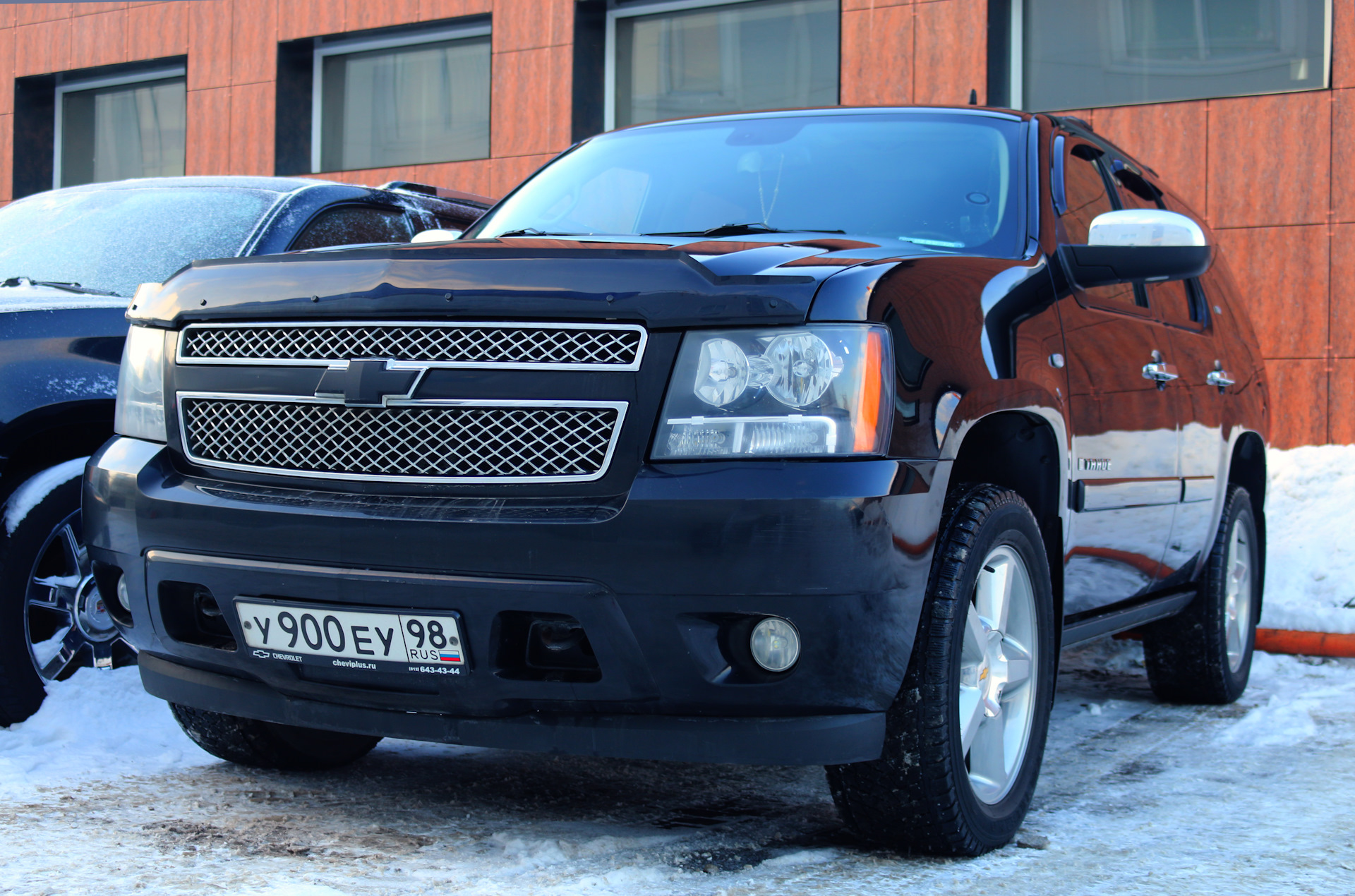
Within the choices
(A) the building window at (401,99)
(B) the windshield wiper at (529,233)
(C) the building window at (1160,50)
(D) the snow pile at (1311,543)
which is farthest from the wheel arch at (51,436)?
(A) the building window at (401,99)

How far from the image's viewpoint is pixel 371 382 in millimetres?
2697

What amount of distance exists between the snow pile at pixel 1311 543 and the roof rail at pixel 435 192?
3592 mm

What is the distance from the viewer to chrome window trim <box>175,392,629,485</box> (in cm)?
254

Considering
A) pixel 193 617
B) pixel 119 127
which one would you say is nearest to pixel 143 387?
pixel 193 617

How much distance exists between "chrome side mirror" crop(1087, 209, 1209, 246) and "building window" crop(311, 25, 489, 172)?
12.7 m

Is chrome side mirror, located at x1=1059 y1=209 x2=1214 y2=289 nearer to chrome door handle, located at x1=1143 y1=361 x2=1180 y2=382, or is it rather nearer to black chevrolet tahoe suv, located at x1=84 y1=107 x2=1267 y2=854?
black chevrolet tahoe suv, located at x1=84 y1=107 x2=1267 y2=854

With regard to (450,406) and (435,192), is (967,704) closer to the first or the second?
(450,406)

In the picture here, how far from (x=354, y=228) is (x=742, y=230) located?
216cm

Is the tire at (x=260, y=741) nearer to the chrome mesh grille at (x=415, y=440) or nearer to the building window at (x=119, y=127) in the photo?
the chrome mesh grille at (x=415, y=440)

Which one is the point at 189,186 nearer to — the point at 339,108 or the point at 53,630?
the point at 53,630

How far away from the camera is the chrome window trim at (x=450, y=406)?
254cm

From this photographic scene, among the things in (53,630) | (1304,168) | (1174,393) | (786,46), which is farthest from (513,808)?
(786,46)

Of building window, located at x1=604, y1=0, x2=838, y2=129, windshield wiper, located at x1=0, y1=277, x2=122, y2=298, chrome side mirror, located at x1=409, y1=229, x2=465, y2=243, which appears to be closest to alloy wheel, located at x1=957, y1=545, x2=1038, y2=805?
chrome side mirror, located at x1=409, y1=229, x2=465, y2=243

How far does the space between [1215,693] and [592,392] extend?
3301mm
